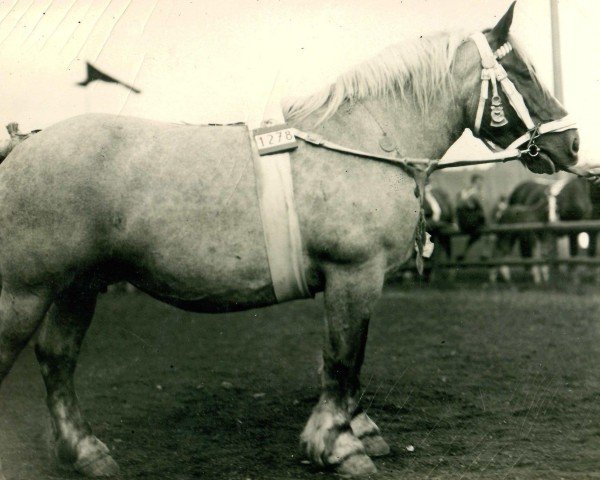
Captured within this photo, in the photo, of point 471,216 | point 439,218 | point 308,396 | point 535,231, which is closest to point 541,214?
point 535,231

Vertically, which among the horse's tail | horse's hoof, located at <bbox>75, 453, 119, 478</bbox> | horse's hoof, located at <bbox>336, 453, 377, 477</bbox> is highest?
the horse's tail

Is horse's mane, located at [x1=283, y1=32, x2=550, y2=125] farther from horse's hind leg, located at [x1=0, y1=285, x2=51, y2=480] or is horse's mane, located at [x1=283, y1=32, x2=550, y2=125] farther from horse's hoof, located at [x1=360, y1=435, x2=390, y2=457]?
horse's hoof, located at [x1=360, y1=435, x2=390, y2=457]

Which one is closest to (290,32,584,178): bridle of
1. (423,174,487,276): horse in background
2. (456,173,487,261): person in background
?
(423,174,487,276): horse in background

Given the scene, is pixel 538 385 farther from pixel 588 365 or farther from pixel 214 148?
pixel 214 148

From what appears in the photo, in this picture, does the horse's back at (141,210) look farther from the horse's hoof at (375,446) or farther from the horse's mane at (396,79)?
the horse's hoof at (375,446)

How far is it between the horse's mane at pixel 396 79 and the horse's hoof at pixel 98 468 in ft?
6.81

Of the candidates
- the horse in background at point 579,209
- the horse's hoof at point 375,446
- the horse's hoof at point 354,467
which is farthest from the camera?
the horse in background at point 579,209

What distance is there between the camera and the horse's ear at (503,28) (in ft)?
12.1

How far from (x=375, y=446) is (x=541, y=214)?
1114 centimetres

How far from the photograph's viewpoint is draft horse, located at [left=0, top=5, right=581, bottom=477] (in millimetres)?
3420

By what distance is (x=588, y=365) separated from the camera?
239 inches

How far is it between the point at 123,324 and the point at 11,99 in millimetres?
6245

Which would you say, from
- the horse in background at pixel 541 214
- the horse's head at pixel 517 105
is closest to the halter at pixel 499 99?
the horse's head at pixel 517 105

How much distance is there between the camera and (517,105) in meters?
3.74
